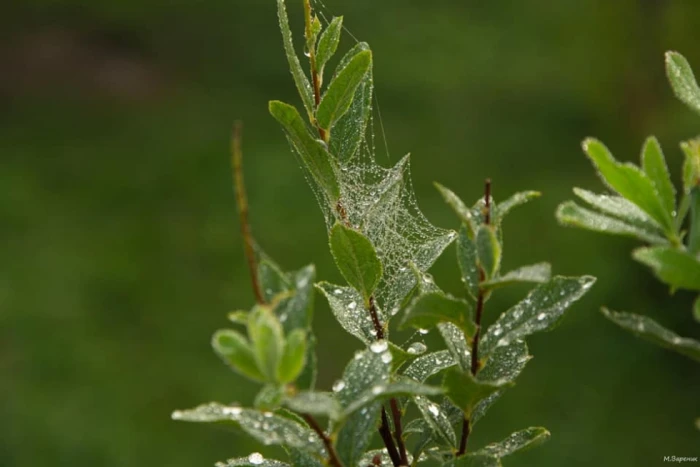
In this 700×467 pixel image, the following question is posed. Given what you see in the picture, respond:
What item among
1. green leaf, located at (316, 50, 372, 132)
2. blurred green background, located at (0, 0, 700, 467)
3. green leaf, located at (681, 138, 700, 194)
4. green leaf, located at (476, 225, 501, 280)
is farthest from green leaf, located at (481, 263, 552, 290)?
blurred green background, located at (0, 0, 700, 467)

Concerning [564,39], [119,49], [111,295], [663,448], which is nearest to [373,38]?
[564,39]

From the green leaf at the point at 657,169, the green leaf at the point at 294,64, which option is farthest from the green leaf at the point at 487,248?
the green leaf at the point at 294,64

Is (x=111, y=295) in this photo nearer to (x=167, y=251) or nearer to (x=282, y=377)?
(x=167, y=251)

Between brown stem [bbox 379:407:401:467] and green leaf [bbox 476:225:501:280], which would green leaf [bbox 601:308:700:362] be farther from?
brown stem [bbox 379:407:401:467]

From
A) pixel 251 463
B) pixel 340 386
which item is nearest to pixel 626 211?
pixel 340 386

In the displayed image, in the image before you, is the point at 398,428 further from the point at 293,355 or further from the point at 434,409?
the point at 293,355

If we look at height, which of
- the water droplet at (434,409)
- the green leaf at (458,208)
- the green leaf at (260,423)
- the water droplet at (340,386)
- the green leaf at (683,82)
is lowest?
the water droplet at (434,409)

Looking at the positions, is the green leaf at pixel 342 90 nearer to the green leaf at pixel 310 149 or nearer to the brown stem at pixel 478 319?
the green leaf at pixel 310 149
